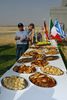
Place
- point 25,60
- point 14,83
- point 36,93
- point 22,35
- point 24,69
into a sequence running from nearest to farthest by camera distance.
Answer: point 36,93 < point 14,83 < point 24,69 < point 25,60 < point 22,35

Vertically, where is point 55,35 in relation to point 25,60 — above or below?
below

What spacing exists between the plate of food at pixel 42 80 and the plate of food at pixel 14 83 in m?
0.20

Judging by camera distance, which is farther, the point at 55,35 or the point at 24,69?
the point at 55,35

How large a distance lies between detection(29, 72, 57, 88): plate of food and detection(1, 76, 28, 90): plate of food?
0.67 feet

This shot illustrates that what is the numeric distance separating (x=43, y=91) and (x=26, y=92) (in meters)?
0.29

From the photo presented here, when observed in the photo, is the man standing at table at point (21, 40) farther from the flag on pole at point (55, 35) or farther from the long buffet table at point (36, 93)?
the long buffet table at point (36, 93)

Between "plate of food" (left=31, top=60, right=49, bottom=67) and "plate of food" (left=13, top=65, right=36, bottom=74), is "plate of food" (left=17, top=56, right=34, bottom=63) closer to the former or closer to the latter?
"plate of food" (left=31, top=60, right=49, bottom=67)

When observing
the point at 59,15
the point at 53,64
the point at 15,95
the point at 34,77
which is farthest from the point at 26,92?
the point at 59,15

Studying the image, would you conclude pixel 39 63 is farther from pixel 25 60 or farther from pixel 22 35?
pixel 22 35

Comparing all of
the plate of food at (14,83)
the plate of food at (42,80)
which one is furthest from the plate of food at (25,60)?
the plate of food at (14,83)

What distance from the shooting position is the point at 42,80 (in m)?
5.56

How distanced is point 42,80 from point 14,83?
1.87ft

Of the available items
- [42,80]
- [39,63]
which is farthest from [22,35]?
[42,80]

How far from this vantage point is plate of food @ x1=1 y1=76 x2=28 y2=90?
509 cm
